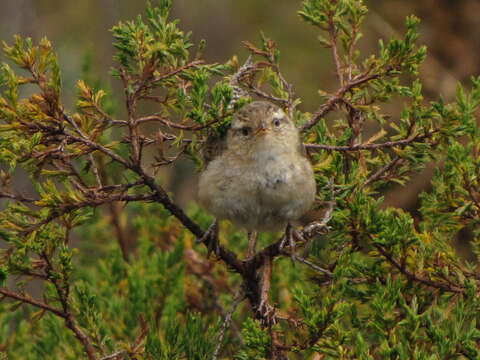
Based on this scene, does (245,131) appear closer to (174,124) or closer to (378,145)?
(378,145)

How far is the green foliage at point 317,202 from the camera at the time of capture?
2523 mm

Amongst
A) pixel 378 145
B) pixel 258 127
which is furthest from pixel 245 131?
pixel 378 145

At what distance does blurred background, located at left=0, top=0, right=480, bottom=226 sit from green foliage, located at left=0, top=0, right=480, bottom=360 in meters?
0.75

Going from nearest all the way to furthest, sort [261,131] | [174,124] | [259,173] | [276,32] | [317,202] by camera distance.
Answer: [174,124] → [317,202] → [259,173] → [261,131] → [276,32]

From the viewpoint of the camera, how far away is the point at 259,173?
3363 millimetres

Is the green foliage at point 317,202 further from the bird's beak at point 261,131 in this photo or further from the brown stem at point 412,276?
the bird's beak at point 261,131

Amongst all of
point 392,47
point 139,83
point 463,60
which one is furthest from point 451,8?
point 139,83

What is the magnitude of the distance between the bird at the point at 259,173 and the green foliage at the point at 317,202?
95 millimetres

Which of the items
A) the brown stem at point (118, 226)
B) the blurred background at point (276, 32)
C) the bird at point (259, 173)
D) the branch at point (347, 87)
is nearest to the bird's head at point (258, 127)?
the bird at point (259, 173)

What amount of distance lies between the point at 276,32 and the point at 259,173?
17.8ft

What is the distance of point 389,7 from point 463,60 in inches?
31.1

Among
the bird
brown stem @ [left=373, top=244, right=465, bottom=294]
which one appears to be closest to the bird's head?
the bird

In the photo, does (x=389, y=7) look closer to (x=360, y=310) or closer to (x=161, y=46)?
(x=360, y=310)

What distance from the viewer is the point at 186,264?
4023mm
